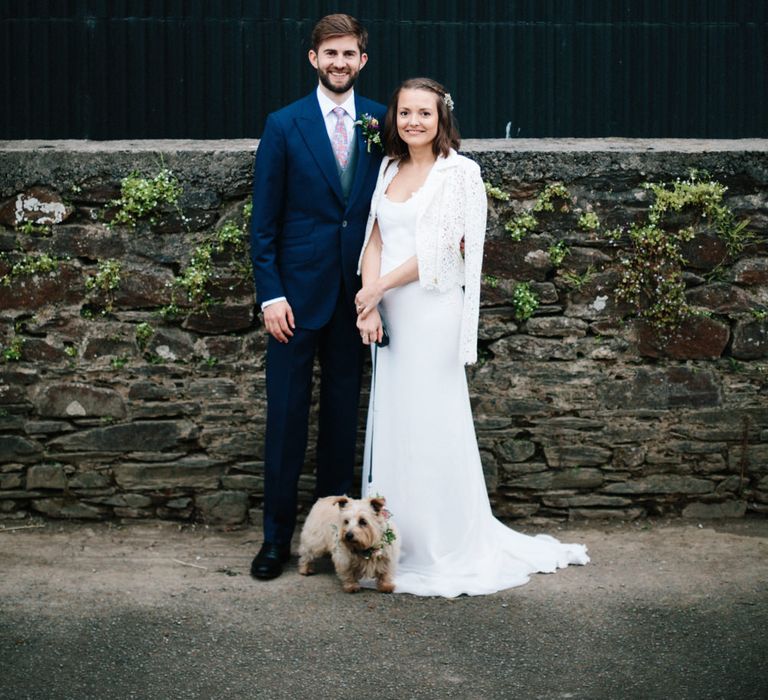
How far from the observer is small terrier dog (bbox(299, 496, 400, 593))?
4.29m

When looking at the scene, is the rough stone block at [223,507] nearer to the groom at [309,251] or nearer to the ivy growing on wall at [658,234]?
the groom at [309,251]

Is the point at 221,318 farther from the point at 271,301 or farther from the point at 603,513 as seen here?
the point at 603,513

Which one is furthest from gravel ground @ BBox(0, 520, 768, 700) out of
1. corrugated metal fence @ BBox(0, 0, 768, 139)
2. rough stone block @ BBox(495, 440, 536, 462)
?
corrugated metal fence @ BBox(0, 0, 768, 139)

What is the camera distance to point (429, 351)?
181 inches

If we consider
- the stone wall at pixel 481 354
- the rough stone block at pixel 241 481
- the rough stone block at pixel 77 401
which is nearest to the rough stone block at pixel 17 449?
the stone wall at pixel 481 354

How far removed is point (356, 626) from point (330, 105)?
225 centimetres

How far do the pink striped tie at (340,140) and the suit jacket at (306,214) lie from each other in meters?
0.06

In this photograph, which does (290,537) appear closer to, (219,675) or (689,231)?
(219,675)

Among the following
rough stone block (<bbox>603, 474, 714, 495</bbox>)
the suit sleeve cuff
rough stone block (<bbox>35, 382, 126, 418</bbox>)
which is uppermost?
the suit sleeve cuff

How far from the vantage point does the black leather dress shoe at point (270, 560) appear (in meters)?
4.60

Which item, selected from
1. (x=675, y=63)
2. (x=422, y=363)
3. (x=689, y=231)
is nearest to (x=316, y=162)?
(x=422, y=363)

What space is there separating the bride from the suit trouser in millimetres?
124

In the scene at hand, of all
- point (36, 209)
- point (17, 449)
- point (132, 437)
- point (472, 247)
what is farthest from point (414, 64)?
point (17, 449)

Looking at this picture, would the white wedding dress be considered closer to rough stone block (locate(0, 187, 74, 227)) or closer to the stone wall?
the stone wall
